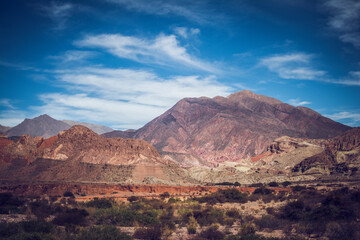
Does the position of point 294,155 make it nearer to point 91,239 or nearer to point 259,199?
point 259,199

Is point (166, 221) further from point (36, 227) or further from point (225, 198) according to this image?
point (225, 198)

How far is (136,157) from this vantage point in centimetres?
7694

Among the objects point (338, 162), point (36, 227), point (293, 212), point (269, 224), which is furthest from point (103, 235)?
point (338, 162)

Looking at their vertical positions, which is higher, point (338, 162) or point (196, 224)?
point (338, 162)

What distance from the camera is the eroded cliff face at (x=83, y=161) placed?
6397 cm

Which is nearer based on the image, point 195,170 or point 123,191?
point 123,191

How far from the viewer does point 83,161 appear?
73562mm

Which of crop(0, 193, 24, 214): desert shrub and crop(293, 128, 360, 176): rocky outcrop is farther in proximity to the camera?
crop(293, 128, 360, 176): rocky outcrop

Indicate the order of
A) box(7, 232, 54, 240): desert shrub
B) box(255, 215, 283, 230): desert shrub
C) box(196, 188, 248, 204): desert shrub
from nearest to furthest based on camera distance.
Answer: box(7, 232, 54, 240): desert shrub
box(255, 215, 283, 230): desert shrub
box(196, 188, 248, 204): desert shrub

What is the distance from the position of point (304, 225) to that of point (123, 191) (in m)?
37.4

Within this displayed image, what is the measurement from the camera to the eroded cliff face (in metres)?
64.0

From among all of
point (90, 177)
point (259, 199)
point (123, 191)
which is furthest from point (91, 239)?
point (90, 177)

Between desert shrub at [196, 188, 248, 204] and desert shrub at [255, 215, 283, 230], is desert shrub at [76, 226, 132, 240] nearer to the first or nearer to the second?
desert shrub at [255, 215, 283, 230]

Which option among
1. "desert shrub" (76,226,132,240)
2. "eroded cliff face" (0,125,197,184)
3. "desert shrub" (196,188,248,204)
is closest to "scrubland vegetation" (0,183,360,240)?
"desert shrub" (76,226,132,240)
